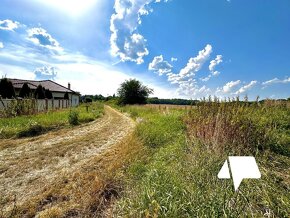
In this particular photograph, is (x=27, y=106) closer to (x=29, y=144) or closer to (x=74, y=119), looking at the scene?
(x=74, y=119)

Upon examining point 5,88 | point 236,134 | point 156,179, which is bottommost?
point 156,179

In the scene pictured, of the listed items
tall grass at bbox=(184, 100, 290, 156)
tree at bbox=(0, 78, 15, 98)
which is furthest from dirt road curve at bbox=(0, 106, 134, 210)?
tree at bbox=(0, 78, 15, 98)

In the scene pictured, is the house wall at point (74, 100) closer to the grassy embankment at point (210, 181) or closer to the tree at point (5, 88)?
the tree at point (5, 88)

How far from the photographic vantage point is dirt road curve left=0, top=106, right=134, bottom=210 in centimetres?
407

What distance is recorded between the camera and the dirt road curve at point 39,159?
4.07 metres

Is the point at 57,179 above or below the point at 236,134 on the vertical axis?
below

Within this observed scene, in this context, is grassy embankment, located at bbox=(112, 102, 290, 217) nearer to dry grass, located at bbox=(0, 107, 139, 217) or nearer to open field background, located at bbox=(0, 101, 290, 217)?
open field background, located at bbox=(0, 101, 290, 217)

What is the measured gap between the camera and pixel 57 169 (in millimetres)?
4934

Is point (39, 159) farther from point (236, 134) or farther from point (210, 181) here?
point (236, 134)

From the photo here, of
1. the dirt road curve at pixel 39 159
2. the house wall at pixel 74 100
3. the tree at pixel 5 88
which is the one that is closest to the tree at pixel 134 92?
the house wall at pixel 74 100

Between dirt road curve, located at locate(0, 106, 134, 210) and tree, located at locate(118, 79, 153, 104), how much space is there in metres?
33.9

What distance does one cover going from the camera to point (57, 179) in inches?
171

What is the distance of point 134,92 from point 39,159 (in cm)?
3713

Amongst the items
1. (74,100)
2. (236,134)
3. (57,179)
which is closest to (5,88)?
(57,179)
